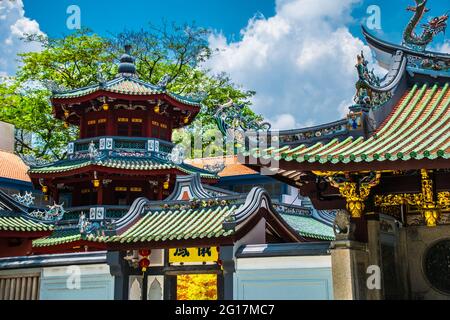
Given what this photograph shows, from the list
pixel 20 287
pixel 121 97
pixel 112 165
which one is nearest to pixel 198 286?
pixel 20 287

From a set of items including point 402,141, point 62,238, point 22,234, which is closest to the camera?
point 402,141

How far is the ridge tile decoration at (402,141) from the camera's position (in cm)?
1016

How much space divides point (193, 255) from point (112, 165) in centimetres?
1113

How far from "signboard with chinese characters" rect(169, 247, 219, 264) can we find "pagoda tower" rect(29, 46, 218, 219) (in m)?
10.6

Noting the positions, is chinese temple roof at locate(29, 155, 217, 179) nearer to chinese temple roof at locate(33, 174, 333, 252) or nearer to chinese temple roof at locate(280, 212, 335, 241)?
chinese temple roof at locate(280, 212, 335, 241)

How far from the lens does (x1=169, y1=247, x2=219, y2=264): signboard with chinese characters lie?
14.7 meters

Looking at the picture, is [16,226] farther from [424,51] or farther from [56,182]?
[424,51]

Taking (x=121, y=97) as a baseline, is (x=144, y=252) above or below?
below

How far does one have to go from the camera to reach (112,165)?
82.5 feet

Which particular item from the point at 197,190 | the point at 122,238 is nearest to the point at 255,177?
the point at 197,190

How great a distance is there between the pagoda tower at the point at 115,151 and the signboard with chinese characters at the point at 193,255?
1063cm

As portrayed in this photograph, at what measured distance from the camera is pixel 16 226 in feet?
59.1

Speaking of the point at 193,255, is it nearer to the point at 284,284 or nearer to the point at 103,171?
the point at 284,284

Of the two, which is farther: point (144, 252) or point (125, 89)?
point (125, 89)
